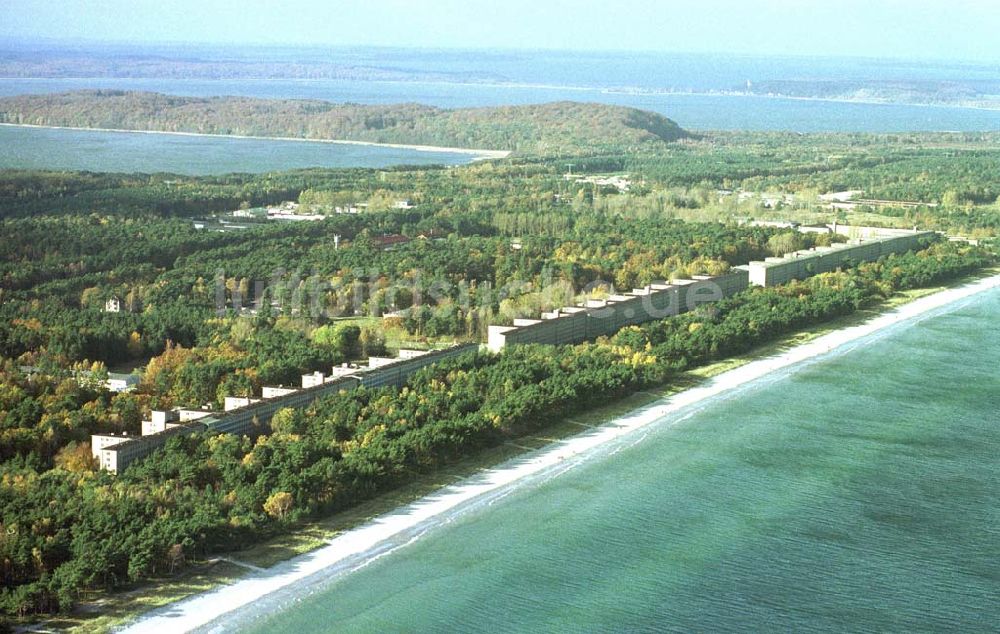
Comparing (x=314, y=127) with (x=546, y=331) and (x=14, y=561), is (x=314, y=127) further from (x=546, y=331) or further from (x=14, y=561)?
(x=14, y=561)

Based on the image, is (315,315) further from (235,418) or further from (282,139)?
(282,139)

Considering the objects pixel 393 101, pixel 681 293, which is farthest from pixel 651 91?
pixel 681 293

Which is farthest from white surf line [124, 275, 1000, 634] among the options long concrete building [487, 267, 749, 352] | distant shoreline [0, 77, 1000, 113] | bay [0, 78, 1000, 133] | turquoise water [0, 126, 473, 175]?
distant shoreline [0, 77, 1000, 113]

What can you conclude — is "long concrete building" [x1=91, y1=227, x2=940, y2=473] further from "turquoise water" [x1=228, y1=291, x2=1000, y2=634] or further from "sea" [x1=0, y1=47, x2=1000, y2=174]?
"sea" [x1=0, y1=47, x2=1000, y2=174]

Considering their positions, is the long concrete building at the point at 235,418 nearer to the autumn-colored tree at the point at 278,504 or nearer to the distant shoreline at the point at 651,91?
the autumn-colored tree at the point at 278,504

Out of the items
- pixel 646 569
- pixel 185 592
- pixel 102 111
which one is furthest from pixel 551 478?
pixel 102 111

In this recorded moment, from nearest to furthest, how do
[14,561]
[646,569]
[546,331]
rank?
[14,561] < [646,569] < [546,331]
